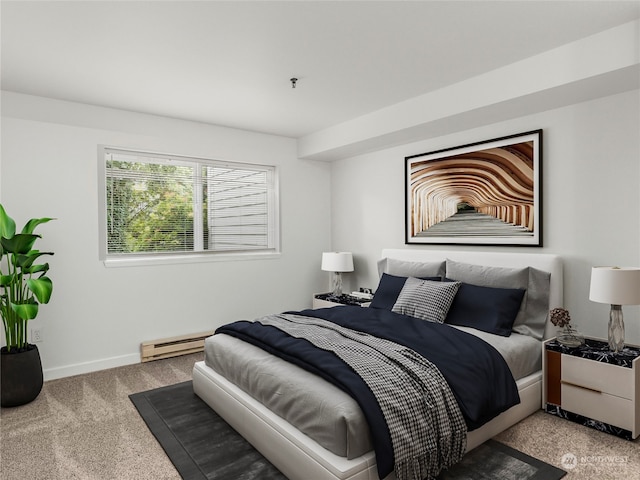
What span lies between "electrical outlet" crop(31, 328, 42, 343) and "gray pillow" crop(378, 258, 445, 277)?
3312mm

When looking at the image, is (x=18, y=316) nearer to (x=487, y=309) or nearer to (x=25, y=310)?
(x=25, y=310)

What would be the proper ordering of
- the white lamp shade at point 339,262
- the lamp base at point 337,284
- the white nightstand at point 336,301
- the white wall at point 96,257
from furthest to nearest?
the lamp base at point 337,284 → the white lamp shade at point 339,262 → the white nightstand at point 336,301 → the white wall at point 96,257

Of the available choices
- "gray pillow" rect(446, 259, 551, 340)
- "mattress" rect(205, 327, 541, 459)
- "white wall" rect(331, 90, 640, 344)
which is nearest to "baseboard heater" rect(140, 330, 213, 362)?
"mattress" rect(205, 327, 541, 459)

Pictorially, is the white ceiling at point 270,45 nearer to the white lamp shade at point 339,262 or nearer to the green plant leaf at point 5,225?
the green plant leaf at point 5,225

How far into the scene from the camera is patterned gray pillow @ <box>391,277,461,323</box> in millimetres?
3338

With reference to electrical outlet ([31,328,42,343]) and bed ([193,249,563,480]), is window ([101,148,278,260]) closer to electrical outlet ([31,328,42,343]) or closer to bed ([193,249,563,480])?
electrical outlet ([31,328,42,343])

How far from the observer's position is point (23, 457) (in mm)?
2428

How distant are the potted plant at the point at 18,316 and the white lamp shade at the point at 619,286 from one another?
3.99 m

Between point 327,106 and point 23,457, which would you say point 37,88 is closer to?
point 327,106

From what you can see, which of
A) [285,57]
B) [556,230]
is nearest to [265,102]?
[285,57]

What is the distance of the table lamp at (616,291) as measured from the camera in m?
2.57

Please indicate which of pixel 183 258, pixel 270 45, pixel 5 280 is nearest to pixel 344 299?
pixel 183 258

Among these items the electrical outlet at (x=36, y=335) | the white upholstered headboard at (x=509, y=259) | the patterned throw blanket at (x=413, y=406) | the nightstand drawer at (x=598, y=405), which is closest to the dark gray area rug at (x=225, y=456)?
the patterned throw blanket at (x=413, y=406)

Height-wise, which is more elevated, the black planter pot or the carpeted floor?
the black planter pot
